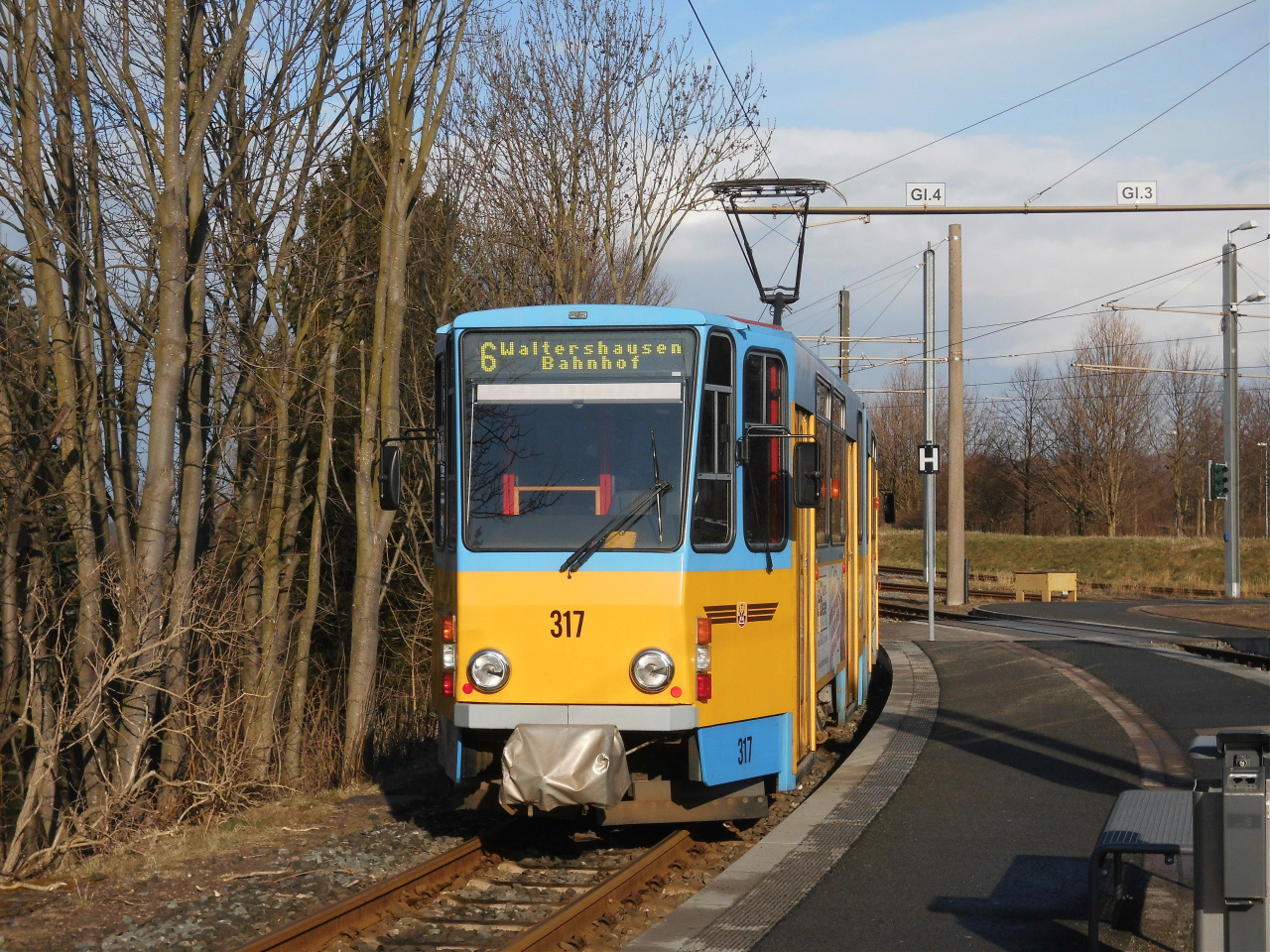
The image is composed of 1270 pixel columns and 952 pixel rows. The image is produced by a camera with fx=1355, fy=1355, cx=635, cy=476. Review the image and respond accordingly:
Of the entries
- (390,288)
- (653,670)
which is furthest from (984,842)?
(390,288)

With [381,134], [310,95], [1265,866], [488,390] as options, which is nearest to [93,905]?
[488,390]

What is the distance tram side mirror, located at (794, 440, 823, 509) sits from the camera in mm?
8195

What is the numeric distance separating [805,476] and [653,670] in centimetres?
151

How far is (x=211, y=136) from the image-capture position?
49.6 ft

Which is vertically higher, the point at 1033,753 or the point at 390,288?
the point at 390,288

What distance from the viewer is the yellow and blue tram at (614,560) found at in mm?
7781

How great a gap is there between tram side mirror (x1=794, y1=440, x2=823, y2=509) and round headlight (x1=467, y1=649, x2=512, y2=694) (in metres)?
2.02

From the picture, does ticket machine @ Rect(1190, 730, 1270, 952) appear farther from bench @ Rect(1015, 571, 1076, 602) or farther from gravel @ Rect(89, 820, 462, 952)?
bench @ Rect(1015, 571, 1076, 602)

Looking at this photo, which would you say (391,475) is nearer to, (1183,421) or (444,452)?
(444,452)

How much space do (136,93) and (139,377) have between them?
271cm

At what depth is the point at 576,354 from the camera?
8219 mm

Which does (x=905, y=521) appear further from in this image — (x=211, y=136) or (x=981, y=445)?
(x=211, y=136)

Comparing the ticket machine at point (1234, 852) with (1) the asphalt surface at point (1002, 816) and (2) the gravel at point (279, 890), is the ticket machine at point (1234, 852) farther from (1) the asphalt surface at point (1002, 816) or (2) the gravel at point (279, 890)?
(2) the gravel at point (279, 890)

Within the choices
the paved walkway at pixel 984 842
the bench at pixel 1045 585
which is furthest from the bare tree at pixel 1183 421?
the paved walkway at pixel 984 842
